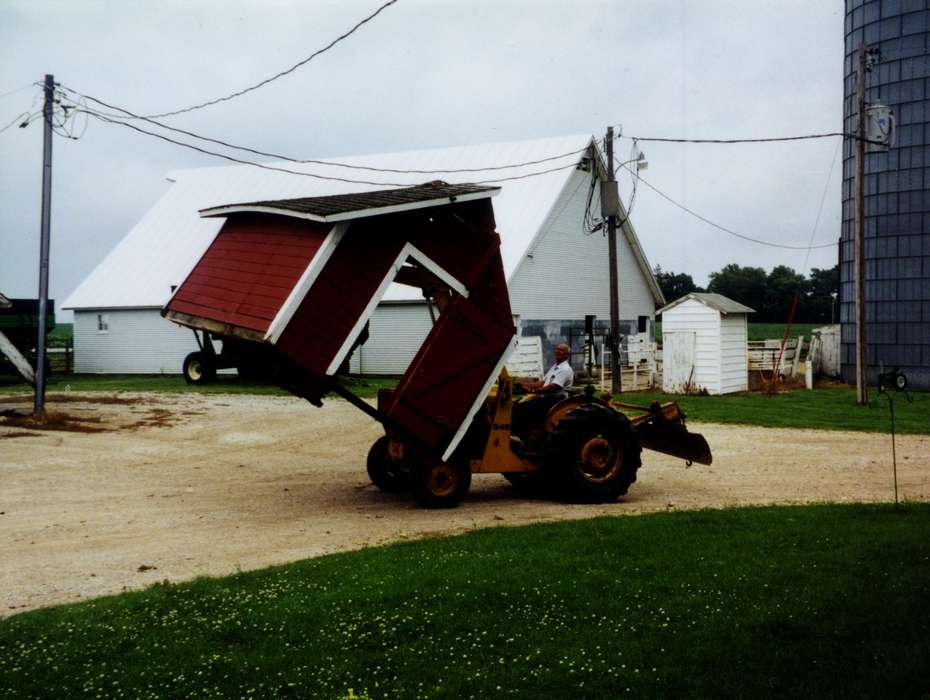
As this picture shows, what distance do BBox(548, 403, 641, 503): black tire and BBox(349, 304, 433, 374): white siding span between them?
23.3m

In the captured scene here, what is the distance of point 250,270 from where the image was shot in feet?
41.9

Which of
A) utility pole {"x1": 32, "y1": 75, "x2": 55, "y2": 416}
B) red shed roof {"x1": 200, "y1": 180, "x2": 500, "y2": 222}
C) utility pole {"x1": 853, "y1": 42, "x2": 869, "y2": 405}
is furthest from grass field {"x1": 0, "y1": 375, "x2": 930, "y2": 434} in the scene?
red shed roof {"x1": 200, "y1": 180, "x2": 500, "y2": 222}

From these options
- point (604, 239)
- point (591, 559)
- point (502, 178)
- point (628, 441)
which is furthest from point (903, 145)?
point (591, 559)

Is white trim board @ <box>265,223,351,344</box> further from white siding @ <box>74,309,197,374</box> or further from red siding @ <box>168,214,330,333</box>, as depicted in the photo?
white siding @ <box>74,309,197,374</box>

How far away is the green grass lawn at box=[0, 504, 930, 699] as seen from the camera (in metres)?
6.62

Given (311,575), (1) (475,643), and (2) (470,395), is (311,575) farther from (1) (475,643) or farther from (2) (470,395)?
(2) (470,395)

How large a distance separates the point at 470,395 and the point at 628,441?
2.38 metres

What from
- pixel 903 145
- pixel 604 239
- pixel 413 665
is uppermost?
pixel 903 145

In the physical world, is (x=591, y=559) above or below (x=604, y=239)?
below

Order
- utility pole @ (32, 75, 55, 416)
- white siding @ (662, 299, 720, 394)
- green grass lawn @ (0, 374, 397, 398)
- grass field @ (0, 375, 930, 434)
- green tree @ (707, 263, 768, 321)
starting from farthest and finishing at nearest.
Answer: green tree @ (707, 263, 768, 321) → green grass lawn @ (0, 374, 397, 398) → white siding @ (662, 299, 720, 394) → utility pole @ (32, 75, 55, 416) → grass field @ (0, 375, 930, 434)

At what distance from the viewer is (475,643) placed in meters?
7.33

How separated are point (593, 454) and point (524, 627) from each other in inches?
235

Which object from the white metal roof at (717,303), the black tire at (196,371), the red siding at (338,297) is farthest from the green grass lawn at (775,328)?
the red siding at (338,297)

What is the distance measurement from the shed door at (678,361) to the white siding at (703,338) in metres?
0.16
